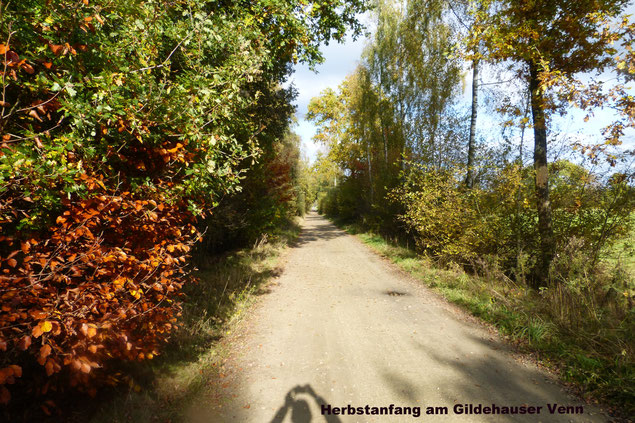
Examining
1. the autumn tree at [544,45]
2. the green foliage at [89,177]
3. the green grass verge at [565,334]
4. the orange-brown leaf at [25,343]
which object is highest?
the autumn tree at [544,45]

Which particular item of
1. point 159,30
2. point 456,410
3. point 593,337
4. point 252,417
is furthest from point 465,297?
point 159,30

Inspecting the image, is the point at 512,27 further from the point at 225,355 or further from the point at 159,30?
the point at 225,355

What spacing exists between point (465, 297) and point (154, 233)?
6.54 meters

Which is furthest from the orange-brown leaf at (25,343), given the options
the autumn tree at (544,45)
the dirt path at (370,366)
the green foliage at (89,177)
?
the autumn tree at (544,45)

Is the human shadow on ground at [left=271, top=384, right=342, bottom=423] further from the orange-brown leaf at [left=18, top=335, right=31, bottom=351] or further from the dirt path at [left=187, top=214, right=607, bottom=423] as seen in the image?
the orange-brown leaf at [left=18, top=335, right=31, bottom=351]

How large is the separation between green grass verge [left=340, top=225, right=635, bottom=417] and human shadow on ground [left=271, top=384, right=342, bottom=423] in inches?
132

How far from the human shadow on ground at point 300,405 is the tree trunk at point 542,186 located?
6.22 metres

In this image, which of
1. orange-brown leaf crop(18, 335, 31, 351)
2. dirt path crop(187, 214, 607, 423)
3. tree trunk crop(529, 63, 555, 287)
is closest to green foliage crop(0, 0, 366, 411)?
orange-brown leaf crop(18, 335, 31, 351)

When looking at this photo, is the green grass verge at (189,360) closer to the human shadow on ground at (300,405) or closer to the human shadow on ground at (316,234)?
the human shadow on ground at (300,405)

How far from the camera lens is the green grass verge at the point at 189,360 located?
120 inches

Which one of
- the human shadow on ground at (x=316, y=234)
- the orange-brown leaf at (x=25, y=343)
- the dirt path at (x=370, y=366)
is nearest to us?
the orange-brown leaf at (x=25, y=343)

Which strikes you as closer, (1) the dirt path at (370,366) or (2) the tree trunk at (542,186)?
(1) the dirt path at (370,366)

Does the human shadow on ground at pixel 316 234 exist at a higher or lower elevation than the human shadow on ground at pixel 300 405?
higher

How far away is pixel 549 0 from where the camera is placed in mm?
5961
